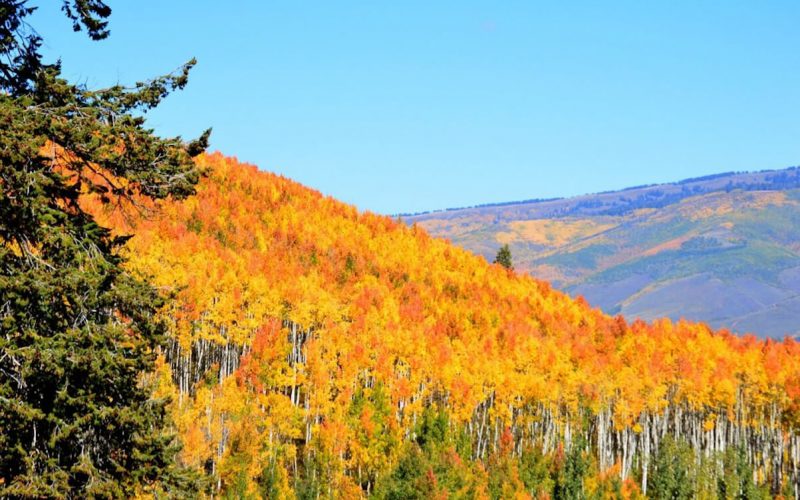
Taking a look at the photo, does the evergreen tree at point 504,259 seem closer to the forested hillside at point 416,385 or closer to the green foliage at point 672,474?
the forested hillside at point 416,385

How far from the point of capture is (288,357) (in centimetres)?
8619

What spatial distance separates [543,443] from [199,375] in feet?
125

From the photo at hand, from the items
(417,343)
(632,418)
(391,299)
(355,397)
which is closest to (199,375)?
(355,397)

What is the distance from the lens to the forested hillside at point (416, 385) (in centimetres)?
6844

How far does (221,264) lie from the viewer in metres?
92.1

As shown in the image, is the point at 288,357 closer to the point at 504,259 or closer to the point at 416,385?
the point at 416,385

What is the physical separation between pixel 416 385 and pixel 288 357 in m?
13.4

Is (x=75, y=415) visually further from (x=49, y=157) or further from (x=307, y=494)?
(x=307, y=494)

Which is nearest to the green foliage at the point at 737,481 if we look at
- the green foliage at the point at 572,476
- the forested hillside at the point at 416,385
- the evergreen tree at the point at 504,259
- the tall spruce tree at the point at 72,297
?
the forested hillside at the point at 416,385

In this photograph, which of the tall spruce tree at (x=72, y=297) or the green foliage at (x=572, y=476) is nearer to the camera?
→ the tall spruce tree at (x=72, y=297)

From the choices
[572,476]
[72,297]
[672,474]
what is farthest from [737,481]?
[72,297]

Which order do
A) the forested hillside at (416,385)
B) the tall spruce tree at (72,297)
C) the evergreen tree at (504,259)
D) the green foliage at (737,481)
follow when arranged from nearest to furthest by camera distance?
1. the tall spruce tree at (72,297)
2. the forested hillside at (416,385)
3. the green foliage at (737,481)
4. the evergreen tree at (504,259)

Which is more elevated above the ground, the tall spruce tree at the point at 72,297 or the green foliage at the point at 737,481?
the tall spruce tree at the point at 72,297

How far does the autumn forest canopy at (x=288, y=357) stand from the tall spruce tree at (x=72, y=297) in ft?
0.14
